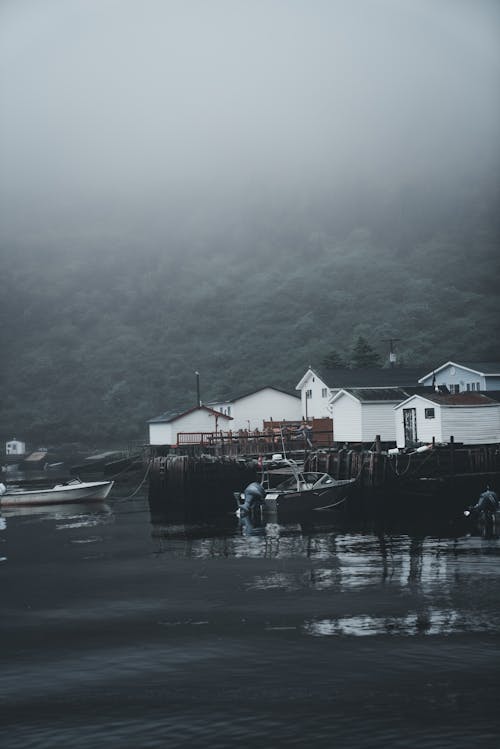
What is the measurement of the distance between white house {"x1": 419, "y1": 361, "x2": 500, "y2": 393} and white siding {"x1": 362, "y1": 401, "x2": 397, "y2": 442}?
6.79 meters

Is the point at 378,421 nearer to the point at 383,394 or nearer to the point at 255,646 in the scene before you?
the point at 383,394

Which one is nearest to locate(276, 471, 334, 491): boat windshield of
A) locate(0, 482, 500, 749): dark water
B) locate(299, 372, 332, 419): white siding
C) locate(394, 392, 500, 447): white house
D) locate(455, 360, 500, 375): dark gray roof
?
locate(394, 392, 500, 447): white house

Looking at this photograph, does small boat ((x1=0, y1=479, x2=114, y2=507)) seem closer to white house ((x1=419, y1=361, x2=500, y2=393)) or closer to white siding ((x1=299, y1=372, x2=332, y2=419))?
white siding ((x1=299, y1=372, x2=332, y2=419))

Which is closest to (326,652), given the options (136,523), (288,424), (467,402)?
(136,523)

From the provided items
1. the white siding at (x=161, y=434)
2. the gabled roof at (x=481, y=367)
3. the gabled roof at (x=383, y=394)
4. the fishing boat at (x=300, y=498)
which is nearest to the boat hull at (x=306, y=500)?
the fishing boat at (x=300, y=498)

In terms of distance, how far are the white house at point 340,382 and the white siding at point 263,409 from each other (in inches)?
199

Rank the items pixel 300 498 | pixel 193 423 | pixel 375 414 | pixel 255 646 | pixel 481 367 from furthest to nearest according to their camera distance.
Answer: pixel 193 423 < pixel 481 367 < pixel 375 414 < pixel 300 498 < pixel 255 646

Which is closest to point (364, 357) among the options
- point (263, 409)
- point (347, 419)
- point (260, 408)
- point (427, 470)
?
point (263, 409)

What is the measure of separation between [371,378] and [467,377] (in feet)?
42.8

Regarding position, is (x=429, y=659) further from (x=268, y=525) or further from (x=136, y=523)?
(x=136, y=523)

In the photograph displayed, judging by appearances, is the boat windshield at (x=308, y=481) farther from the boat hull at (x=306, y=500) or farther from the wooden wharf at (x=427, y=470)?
the wooden wharf at (x=427, y=470)

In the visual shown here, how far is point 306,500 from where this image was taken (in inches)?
2048

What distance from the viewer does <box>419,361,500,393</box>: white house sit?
229ft

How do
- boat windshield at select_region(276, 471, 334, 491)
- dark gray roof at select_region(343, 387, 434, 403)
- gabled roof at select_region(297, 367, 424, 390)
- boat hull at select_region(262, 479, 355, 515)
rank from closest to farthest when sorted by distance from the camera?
1. boat hull at select_region(262, 479, 355, 515)
2. boat windshield at select_region(276, 471, 334, 491)
3. dark gray roof at select_region(343, 387, 434, 403)
4. gabled roof at select_region(297, 367, 424, 390)
